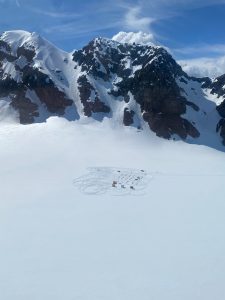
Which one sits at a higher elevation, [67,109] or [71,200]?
[67,109]

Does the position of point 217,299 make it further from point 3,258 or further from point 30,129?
point 30,129

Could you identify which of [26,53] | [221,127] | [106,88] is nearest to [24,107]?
[26,53]

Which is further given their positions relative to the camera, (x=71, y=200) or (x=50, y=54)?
(x=50, y=54)

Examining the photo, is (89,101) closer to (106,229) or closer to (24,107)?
(24,107)

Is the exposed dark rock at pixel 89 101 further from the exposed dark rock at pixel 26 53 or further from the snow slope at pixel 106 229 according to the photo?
the snow slope at pixel 106 229

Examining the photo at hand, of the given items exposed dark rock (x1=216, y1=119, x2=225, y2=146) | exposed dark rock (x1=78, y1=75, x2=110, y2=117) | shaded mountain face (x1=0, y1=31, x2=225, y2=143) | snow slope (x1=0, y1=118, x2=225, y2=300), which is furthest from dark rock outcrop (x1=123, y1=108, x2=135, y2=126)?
exposed dark rock (x1=216, y1=119, x2=225, y2=146)

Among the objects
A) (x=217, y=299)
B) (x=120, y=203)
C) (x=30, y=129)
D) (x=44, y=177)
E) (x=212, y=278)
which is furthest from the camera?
(x=30, y=129)

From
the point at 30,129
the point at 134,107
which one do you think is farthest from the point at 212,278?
the point at 134,107
